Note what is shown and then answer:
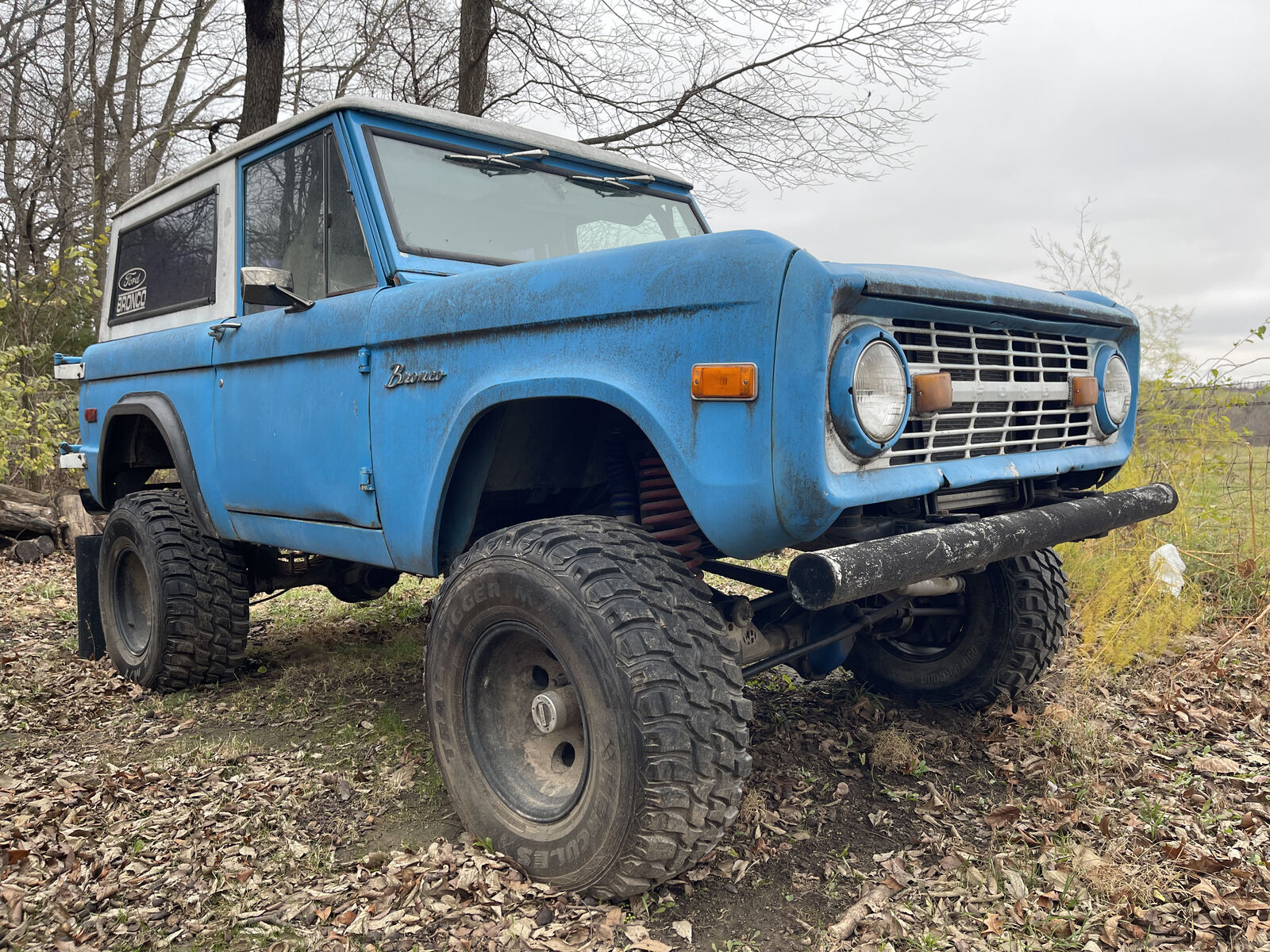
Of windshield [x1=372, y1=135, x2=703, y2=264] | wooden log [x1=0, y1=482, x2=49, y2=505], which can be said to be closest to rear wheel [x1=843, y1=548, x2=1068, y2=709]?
windshield [x1=372, y1=135, x2=703, y2=264]

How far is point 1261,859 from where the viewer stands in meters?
2.61

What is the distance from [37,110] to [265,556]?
9441 mm

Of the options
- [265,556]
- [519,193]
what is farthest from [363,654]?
[519,193]

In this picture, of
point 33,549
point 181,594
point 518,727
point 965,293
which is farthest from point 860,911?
point 33,549

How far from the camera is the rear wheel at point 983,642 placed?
3428mm

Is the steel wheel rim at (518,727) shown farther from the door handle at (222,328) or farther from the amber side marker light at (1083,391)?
the door handle at (222,328)

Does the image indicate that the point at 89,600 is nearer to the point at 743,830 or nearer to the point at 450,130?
the point at 450,130

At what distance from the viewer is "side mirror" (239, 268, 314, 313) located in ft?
10.0

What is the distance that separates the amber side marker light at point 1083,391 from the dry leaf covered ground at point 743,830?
1.24 meters

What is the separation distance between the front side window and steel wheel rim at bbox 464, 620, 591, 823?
1.34 meters

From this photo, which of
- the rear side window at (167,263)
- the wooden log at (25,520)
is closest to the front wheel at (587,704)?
the rear side window at (167,263)

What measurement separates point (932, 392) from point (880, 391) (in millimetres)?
152

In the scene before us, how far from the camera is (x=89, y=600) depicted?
484cm

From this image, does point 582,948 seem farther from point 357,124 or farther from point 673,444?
point 357,124
